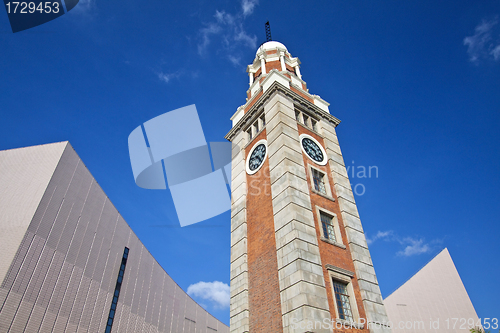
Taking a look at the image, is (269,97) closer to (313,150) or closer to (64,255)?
(313,150)

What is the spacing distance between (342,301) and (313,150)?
9.73 m

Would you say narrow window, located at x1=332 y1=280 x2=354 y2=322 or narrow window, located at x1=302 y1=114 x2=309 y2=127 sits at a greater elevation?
narrow window, located at x1=302 y1=114 x2=309 y2=127

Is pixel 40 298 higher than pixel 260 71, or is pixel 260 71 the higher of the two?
pixel 260 71

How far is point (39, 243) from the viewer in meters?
24.2

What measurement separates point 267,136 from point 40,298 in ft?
66.3

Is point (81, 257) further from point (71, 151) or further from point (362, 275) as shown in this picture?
point (362, 275)

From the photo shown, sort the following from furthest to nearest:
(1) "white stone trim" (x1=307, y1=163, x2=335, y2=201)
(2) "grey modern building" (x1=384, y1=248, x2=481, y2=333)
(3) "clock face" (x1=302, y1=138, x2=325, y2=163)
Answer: (2) "grey modern building" (x1=384, y1=248, x2=481, y2=333), (3) "clock face" (x1=302, y1=138, x2=325, y2=163), (1) "white stone trim" (x1=307, y1=163, x2=335, y2=201)

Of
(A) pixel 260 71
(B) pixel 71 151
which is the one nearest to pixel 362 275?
(A) pixel 260 71

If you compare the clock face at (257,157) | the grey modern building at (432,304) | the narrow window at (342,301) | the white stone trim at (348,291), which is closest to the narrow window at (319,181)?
the clock face at (257,157)

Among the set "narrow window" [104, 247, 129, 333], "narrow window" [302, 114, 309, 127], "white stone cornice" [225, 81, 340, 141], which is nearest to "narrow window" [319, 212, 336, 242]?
"narrow window" [302, 114, 309, 127]

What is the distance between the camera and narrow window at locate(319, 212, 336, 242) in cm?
1753

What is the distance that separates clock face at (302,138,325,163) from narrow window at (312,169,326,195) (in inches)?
39.8

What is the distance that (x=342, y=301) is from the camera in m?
15.2

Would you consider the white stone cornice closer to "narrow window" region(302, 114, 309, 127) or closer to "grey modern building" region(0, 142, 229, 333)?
"narrow window" region(302, 114, 309, 127)
